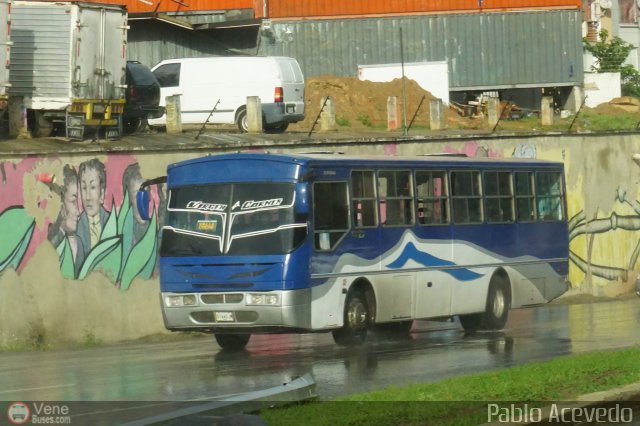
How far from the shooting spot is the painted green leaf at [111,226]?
2430 centimetres

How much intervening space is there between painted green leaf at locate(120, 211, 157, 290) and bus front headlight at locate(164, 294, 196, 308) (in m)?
6.50

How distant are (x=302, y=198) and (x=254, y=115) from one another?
1292 centimetres

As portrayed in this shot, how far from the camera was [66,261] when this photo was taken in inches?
937

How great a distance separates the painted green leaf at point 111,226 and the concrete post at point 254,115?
6483mm

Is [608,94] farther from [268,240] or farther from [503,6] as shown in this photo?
[268,240]

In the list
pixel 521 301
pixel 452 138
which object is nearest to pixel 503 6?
pixel 452 138

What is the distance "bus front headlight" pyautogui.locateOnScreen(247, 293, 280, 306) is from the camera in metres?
17.2

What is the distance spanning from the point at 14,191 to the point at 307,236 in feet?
25.8

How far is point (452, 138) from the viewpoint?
3067cm

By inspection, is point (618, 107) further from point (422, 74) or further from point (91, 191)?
point (91, 191)

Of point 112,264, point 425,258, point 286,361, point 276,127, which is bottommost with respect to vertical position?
point 286,361

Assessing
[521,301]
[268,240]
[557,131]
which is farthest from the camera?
[557,131]

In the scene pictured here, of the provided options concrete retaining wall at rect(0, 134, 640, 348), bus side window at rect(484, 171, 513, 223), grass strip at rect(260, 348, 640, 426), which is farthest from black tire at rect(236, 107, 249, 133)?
grass strip at rect(260, 348, 640, 426)

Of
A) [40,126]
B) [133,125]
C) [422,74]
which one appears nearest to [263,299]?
[40,126]
